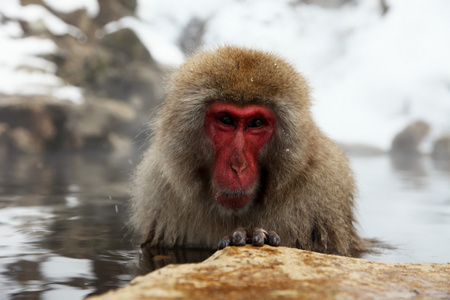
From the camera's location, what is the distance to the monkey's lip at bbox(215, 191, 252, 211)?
8.70 feet

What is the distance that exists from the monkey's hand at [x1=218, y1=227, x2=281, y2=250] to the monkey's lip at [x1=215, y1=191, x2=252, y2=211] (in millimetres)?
177

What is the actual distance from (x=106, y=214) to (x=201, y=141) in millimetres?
2251

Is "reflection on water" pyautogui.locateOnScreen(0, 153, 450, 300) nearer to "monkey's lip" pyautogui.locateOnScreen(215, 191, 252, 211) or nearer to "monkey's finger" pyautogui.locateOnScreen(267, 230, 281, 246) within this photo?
"monkey's lip" pyautogui.locateOnScreen(215, 191, 252, 211)

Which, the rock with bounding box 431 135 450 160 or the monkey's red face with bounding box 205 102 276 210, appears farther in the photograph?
the rock with bounding box 431 135 450 160

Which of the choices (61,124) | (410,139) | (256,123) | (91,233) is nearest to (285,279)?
(256,123)

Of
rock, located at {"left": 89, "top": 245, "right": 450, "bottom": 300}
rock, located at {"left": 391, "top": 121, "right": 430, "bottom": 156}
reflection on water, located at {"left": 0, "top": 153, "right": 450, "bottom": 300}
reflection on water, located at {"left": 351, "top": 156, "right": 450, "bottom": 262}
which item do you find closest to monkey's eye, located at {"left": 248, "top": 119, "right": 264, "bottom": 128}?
rock, located at {"left": 89, "top": 245, "right": 450, "bottom": 300}

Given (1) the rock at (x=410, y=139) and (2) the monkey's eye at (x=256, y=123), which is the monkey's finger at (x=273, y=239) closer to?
(2) the monkey's eye at (x=256, y=123)

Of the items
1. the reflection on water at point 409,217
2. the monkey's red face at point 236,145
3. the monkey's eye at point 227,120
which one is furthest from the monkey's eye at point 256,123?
the reflection on water at point 409,217

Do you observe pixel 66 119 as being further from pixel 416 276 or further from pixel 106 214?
pixel 416 276

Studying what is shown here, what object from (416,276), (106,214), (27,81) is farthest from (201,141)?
(27,81)

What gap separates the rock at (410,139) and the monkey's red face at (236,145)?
58.1ft

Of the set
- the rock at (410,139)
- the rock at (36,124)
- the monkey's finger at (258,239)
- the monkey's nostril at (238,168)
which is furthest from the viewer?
the rock at (410,139)

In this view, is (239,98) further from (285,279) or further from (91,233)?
(91,233)

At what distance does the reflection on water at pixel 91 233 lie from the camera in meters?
2.50
